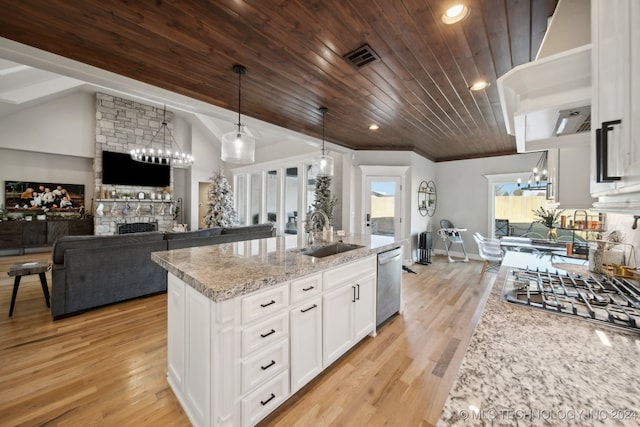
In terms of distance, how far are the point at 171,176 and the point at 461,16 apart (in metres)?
8.55

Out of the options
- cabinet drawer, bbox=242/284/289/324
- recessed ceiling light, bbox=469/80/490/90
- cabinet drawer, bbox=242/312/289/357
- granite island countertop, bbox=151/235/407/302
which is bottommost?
cabinet drawer, bbox=242/312/289/357

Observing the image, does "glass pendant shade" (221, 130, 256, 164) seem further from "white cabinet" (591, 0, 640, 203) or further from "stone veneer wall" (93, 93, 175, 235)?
"stone veneer wall" (93, 93, 175, 235)

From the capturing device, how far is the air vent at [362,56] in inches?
78.9

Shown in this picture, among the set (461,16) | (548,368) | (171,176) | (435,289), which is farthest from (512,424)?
(171,176)

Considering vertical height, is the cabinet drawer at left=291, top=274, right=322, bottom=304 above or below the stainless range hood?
below

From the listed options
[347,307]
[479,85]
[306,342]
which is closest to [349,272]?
[347,307]

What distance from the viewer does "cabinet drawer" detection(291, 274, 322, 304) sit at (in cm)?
163

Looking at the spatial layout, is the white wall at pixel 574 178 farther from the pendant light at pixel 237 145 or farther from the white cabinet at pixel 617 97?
the pendant light at pixel 237 145

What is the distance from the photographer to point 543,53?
1.23 metres

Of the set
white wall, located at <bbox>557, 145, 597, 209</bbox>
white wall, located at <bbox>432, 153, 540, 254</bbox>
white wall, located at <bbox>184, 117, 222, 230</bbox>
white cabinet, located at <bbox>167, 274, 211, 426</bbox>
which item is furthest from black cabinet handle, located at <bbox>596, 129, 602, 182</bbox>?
white wall, located at <bbox>184, 117, 222, 230</bbox>

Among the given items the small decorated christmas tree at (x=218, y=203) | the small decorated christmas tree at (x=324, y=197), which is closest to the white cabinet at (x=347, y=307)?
the small decorated christmas tree at (x=324, y=197)

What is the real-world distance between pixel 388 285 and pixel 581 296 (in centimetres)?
173

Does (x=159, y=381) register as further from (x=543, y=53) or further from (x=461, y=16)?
(x=461, y=16)

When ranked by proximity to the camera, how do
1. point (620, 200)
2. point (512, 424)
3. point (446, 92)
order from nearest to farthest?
point (512, 424) < point (620, 200) < point (446, 92)
